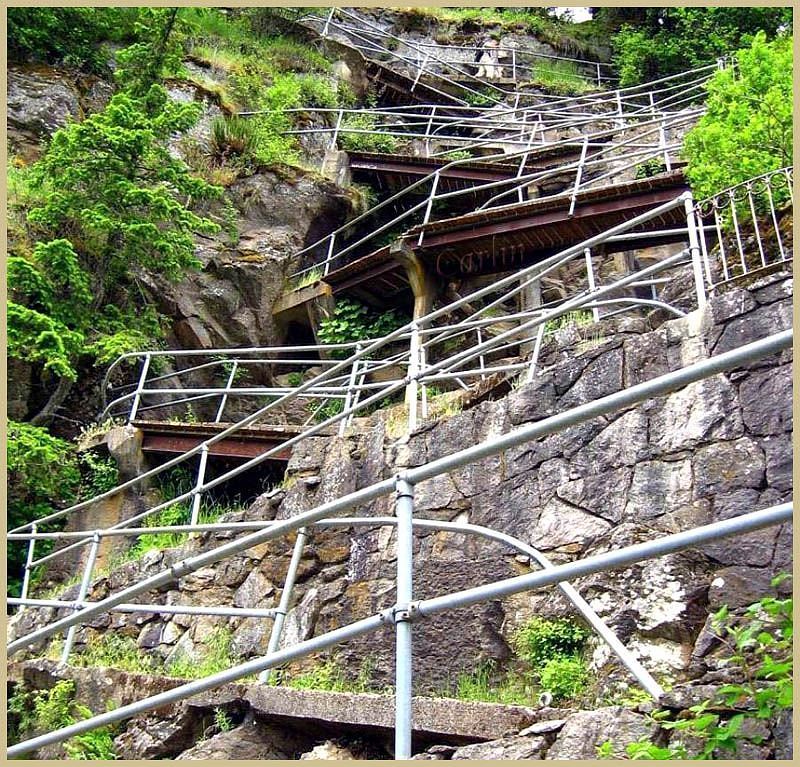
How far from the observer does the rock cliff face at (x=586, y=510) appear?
15.2 feet

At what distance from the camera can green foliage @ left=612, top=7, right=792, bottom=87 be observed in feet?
63.1

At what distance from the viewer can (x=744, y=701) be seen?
3172mm

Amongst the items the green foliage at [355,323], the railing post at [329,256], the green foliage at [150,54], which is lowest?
the green foliage at [355,323]

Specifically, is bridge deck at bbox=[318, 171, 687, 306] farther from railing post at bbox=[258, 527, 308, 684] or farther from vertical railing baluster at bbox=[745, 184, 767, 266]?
railing post at bbox=[258, 527, 308, 684]

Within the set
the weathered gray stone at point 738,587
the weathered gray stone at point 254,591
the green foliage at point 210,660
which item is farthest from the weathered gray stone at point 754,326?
the green foliage at point 210,660

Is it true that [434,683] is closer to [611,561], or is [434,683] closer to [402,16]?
[611,561]

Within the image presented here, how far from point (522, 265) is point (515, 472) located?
741 cm

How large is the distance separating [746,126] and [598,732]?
538 cm

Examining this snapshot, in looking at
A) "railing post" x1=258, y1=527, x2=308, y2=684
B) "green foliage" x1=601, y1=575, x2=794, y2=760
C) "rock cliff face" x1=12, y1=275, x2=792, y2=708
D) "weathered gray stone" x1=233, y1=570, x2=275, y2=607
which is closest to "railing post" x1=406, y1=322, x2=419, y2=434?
"rock cliff face" x1=12, y1=275, x2=792, y2=708

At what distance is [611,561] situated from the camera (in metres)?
2.45

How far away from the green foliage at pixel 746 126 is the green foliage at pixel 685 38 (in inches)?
459

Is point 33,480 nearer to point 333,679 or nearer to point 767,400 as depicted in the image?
point 333,679

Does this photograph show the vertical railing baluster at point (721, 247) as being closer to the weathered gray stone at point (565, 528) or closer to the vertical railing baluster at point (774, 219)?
the vertical railing baluster at point (774, 219)

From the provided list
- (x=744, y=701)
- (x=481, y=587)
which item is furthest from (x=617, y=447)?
(x=481, y=587)
